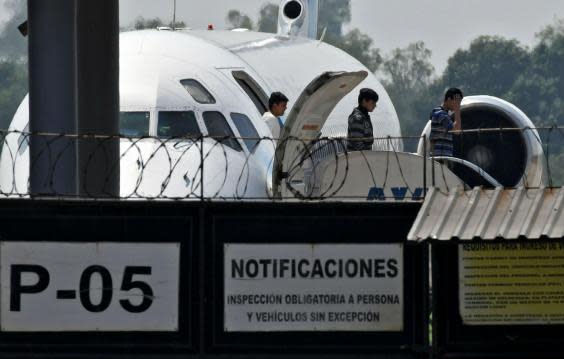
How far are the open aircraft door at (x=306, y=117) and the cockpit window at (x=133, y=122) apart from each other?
229 centimetres

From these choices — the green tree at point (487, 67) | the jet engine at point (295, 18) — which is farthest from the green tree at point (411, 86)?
the jet engine at point (295, 18)

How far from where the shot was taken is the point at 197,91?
23.4 m

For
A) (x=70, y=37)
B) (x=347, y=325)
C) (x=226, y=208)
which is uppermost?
(x=70, y=37)

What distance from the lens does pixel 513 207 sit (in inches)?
633

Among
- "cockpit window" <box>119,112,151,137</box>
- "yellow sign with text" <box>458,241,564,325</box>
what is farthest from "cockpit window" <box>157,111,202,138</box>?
"yellow sign with text" <box>458,241,564,325</box>

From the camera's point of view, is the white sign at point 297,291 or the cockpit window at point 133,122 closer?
the white sign at point 297,291

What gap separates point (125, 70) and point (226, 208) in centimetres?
762

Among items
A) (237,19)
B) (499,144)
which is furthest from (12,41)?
(499,144)

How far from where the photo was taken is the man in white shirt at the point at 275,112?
24016mm

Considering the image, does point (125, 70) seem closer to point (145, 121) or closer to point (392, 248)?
point (145, 121)

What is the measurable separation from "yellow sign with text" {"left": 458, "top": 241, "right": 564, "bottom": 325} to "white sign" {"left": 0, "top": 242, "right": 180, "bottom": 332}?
8.53 ft

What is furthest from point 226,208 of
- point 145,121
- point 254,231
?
point 145,121

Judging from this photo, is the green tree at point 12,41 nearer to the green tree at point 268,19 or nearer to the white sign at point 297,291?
the green tree at point 268,19

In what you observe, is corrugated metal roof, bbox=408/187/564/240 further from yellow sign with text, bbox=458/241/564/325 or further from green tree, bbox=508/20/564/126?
green tree, bbox=508/20/564/126
